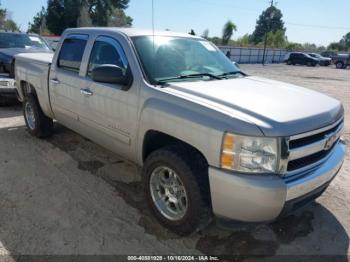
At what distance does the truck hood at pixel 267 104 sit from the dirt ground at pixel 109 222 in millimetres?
902

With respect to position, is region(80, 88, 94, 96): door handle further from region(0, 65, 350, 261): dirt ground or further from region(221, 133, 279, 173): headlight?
region(221, 133, 279, 173): headlight

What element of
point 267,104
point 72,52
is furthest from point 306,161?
point 72,52

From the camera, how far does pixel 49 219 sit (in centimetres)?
347

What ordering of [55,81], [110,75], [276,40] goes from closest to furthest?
1. [110,75]
2. [55,81]
3. [276,40]

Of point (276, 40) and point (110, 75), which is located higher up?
point (110, 75)

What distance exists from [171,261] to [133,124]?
137cm

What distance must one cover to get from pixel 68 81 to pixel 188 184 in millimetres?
2472

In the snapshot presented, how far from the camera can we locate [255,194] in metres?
2.60

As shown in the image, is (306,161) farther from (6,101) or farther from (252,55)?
(252,55)

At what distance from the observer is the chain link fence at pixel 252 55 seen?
1578 inches

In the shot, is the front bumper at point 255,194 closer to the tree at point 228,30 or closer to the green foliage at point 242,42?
the green foliage at point 242,42

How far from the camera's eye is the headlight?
2623 millimetres

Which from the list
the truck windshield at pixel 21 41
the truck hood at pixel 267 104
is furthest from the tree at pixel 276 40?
the truck hood at pixel 267 104

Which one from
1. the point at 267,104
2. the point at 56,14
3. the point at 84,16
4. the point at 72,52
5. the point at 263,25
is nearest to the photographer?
the point at 267,104
